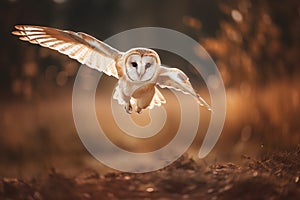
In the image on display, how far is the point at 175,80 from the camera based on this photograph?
940mm

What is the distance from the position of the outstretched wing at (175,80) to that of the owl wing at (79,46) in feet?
0.23

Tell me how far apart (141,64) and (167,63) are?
0.12 meters

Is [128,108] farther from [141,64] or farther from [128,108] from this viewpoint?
[141,64]

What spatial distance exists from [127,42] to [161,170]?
0.23 metres

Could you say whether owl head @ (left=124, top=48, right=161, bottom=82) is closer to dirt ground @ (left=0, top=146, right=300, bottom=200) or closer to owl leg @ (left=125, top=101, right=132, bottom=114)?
owl leg @ (left=125, top=101, right=132, bottom=114)

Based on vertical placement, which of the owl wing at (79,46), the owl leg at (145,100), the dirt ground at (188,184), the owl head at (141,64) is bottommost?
the dirt ground at (188,184)

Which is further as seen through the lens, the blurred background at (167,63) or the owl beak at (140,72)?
the blurred background at (167,63)

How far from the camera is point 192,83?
102cm

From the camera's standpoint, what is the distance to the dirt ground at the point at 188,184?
0.95 meters

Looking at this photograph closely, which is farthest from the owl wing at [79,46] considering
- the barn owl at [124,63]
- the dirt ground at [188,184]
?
the dirt ground at [188,184]

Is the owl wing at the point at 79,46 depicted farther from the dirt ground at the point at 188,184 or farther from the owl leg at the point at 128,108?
the dirt ground at the point at 188,184

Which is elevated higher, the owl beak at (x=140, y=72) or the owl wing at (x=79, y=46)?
the owl wing at (x=79, y=46)

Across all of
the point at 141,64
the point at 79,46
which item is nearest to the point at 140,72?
the point at 141,64

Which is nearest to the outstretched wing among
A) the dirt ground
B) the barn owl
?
the barn owl
